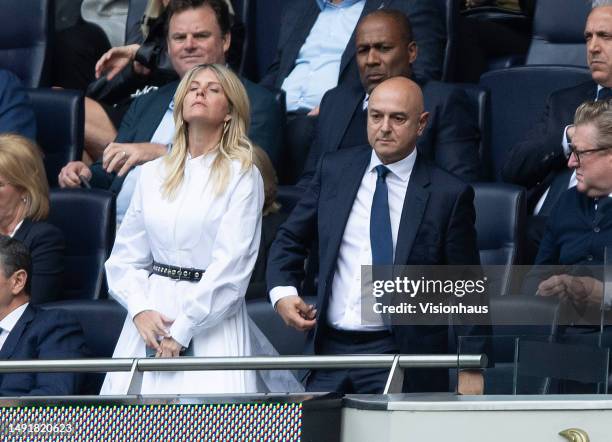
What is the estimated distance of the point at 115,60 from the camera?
828 centimetres

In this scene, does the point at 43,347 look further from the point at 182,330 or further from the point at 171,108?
the point at 171,108

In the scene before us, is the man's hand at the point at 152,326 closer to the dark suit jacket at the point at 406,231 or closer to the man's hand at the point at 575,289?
the dark suit jacket at the point at 406,231

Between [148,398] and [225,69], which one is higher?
[225,69]

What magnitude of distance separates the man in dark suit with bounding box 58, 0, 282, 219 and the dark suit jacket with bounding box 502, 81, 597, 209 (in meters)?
1.10

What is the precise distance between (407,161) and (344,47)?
246 centimetres

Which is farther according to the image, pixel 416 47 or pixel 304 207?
pixel 416 47

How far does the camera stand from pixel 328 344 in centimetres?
516

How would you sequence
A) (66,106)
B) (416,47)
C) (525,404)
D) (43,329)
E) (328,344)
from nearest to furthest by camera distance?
(525,404), (328,344), (43,329), (416,47), (66,106)

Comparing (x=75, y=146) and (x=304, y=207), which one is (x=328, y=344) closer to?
(x=304, y=207)

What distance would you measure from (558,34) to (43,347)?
359 cm

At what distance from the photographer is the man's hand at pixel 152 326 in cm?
526

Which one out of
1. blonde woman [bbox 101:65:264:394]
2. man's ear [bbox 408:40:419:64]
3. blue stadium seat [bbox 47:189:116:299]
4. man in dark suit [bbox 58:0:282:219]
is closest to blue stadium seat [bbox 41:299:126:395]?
blonde woman [bbox 101:65:264:394]

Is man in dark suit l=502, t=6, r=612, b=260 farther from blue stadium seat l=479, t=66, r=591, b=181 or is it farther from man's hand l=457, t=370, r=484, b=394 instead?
man's hand l=457, t=370, r=484, b=394

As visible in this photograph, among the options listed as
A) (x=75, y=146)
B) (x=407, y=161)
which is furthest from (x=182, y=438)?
(x=75, y=146)
